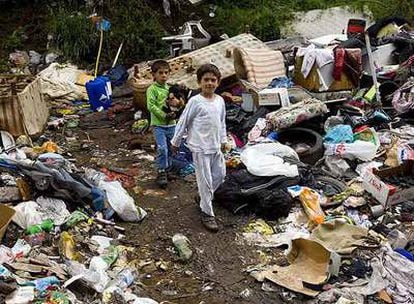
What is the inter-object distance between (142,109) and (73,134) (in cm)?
110

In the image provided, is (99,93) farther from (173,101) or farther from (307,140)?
(307,140)

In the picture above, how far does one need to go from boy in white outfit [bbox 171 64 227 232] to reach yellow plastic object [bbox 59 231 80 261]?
129cm

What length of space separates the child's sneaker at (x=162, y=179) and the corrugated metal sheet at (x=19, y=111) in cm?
236

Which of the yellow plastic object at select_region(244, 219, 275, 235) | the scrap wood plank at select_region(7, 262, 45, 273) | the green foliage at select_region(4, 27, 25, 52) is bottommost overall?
the yellow plastic object at select_region(244, 219, 275, 235)

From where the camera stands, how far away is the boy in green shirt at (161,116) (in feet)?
21.5

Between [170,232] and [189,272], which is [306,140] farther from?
[189,272]

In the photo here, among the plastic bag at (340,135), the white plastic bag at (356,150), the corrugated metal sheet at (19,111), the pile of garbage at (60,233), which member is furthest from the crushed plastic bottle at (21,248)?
the plastic bag at (340,135)

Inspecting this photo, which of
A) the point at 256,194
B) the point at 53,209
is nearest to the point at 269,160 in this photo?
the point at 256,194

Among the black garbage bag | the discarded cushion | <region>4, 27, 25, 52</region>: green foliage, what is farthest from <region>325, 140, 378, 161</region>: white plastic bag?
<region>4, 27, 25, 52</region>: green foliage

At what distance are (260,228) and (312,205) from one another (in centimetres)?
60

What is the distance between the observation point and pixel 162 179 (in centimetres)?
677

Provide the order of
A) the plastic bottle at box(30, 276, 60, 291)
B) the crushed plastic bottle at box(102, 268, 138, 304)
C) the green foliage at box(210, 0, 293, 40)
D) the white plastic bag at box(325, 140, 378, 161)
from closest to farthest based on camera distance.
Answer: the plastic bottle at box(30, 276, 60, 291) < the crushed plastic bottle at box(102, 268, 138, 304) < the white plastic bag at box(325, 140, 378, 161) < the green foliage at box(210, 0, 293, 40)

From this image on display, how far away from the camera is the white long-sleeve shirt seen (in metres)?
5.60

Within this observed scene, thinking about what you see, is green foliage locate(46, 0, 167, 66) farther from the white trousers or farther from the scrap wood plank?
the scrap wood plank
